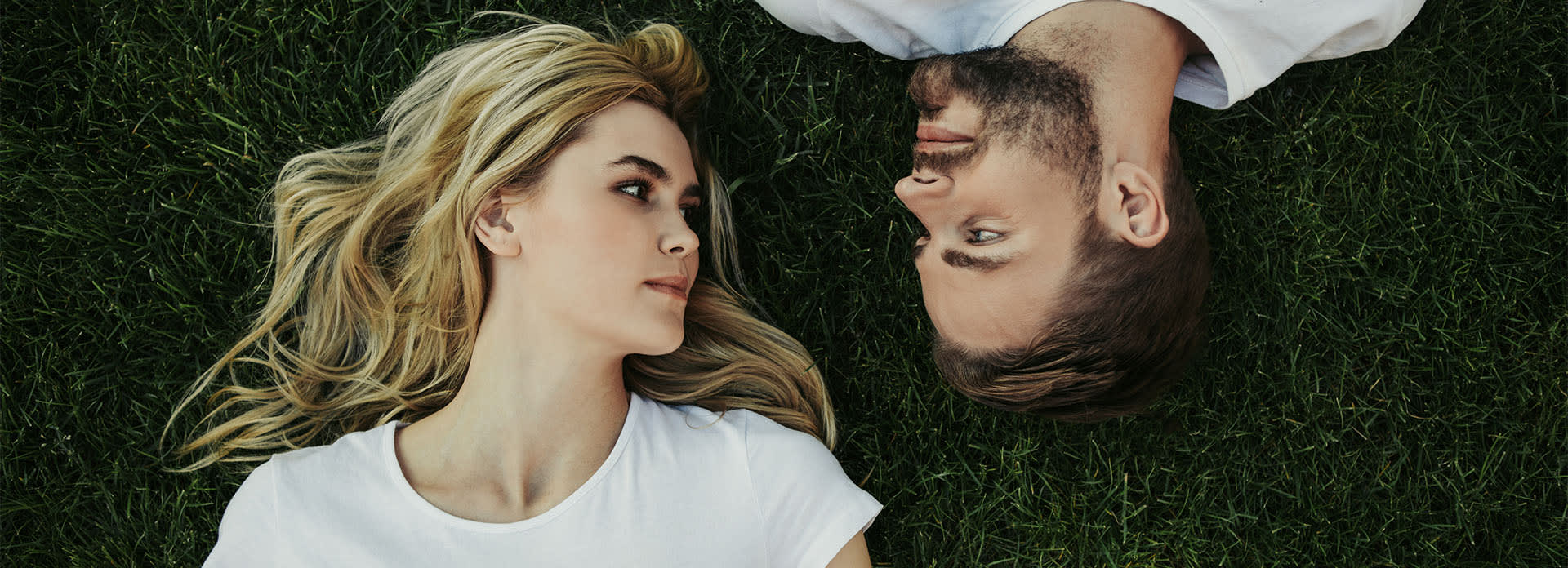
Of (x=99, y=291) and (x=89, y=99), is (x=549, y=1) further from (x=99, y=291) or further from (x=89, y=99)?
(x=99, y=291)

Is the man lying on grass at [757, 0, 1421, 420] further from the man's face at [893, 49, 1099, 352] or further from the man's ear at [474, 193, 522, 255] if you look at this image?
the man's ear at [474, 193, 522, 255]

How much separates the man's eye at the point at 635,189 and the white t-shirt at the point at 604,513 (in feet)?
2.42

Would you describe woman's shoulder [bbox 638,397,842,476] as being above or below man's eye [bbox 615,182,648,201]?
below

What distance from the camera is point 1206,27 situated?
286 cm

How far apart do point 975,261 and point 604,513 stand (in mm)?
1381

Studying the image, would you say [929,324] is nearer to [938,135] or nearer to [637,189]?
[938,135]

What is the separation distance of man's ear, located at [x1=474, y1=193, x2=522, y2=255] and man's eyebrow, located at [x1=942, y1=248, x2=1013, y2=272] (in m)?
1.34

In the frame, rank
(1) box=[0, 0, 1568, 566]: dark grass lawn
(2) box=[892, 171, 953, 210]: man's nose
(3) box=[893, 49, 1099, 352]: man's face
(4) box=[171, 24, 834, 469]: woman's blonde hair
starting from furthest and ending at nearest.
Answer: (1) box=[0, 0, 1568, 566]: dark grass lawn, (4) box=[171, 24, 834, 469]: woman's blonde hair, (2) box=[892, 171, 953, 210]: man's nose, (3) box=[893, 49, 1099, 352]: man's face

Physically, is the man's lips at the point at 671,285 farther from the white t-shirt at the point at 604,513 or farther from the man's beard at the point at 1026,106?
the man's beard at the point at 1026,106

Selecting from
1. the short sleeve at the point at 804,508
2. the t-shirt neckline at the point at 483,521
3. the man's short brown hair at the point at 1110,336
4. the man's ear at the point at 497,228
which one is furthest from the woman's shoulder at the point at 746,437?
the man's ear at the point at 497,228

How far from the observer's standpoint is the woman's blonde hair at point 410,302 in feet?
10.3

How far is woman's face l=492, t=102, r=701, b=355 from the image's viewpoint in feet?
9.27

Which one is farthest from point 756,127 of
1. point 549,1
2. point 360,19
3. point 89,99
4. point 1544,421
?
point 1544,421

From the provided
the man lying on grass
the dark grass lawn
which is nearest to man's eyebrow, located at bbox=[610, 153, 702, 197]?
the dark grass lawn
